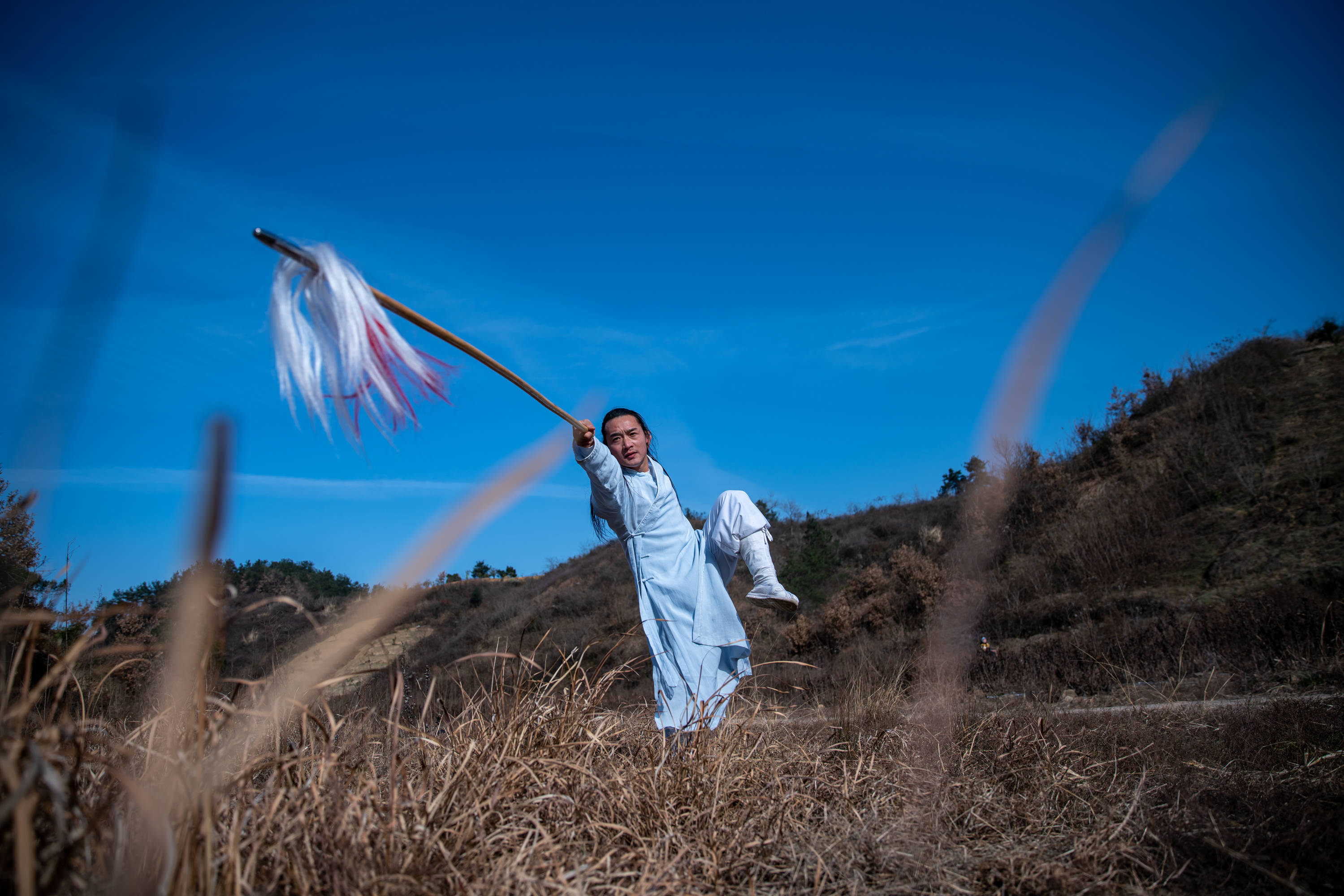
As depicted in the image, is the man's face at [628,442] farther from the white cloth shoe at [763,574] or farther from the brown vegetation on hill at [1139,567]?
the brown vegetation on hill at [1139,567]

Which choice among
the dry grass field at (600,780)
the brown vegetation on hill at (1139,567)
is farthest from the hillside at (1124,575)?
the dry grass field at (600,780)

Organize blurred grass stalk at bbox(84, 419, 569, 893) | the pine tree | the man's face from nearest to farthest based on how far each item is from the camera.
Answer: blurred grass stalk at bbox(84, 419, 569, 893) < the pine tree < the man's face

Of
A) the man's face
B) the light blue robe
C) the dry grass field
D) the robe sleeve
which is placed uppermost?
the man's face

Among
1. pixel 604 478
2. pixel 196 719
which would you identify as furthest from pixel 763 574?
pixel 196 719

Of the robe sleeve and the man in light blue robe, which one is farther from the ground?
the robe sleeve

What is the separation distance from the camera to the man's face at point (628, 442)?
416 cm

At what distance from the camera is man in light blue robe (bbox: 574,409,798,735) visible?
3.58m

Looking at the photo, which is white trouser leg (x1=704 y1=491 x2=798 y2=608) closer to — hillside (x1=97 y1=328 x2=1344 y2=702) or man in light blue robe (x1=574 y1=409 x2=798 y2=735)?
man in light blue robe (x1=574 y1=409 x2=798 y2=735)

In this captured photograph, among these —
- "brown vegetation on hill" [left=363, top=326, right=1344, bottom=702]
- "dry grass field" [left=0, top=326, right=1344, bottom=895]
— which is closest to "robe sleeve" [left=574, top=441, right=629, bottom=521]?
"dry grass field" [left=0, top=326, right=1344, bottom=895]

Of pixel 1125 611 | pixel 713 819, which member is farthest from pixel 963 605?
pixel 713 819

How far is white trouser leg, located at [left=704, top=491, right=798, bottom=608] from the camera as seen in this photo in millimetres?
3598

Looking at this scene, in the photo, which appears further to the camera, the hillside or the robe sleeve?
the hillside

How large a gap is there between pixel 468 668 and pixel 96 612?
48.9 feet

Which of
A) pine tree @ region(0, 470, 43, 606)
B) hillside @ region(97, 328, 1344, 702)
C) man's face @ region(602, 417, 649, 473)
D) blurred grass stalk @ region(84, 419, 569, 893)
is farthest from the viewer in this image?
hillside @ region(97, 328, 1344, 702)
